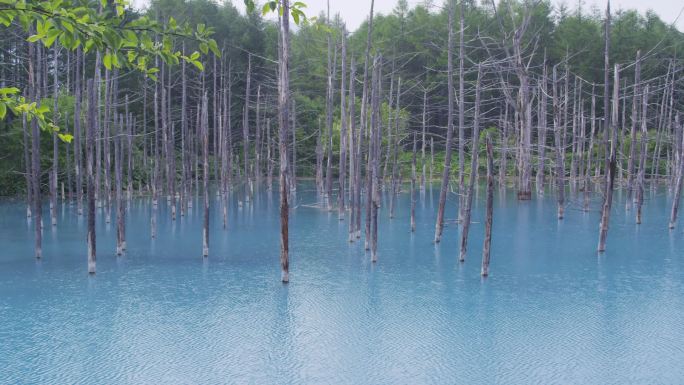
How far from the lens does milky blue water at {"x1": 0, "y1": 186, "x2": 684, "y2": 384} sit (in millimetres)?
9336

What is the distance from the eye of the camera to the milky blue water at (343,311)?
934cm

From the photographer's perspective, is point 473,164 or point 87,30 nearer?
point 87,30

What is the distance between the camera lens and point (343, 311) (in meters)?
12.4

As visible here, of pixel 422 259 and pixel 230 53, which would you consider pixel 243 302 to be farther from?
pixel 230 53

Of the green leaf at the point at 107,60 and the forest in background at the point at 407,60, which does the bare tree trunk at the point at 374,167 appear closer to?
the green leaf at the point at 107,60

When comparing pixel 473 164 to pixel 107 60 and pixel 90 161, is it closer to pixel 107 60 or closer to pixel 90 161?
pixel 90 161

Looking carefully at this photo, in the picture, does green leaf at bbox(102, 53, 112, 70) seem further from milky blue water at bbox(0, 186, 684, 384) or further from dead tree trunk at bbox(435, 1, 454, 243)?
dead tree trunk at bbox(435, 1, 454, 243)

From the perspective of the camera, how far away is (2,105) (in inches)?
113

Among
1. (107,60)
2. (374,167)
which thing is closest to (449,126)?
(374,167)

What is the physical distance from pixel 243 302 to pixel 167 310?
145 cm

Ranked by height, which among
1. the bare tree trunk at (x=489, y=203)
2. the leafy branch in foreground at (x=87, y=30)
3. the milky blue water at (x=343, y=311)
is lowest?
the milky blue water at (x=343, y=311)

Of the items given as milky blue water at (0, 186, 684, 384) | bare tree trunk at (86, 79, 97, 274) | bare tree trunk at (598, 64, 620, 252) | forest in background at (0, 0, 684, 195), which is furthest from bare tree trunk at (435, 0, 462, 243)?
forest in background at (0, 0, 684, 195)

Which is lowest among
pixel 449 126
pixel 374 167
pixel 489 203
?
pixel 489 203

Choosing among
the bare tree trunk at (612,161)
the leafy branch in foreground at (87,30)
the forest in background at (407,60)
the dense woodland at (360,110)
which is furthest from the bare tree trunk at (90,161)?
the forest in background at (407,60)
